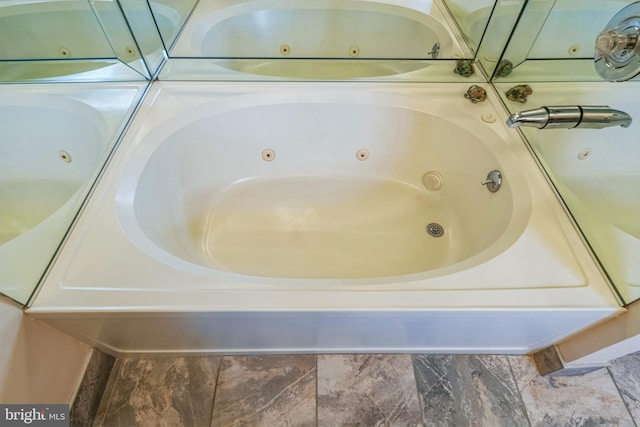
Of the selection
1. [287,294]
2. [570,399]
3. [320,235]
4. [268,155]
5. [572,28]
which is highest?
[572,28]

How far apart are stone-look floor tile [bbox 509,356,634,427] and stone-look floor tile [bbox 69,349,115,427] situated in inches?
51.7

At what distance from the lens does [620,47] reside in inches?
36.5

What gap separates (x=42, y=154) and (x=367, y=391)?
1444 millimetres

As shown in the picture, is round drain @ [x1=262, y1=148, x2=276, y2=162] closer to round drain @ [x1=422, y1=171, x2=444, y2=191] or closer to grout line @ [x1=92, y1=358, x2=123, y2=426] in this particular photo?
round drain @ [x1=422, y1=171, x2=444, y2=191]

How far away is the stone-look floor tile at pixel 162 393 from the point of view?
36.8 inches

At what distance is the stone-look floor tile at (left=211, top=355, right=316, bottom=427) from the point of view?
941 millimetres

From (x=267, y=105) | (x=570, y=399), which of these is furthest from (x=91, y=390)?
(x=570, y=399)

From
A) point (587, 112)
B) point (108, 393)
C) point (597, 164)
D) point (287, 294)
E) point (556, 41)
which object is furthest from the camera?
point (556, 41)

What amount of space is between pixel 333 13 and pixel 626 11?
1250mm

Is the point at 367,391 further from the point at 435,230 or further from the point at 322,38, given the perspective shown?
the point at 322,38

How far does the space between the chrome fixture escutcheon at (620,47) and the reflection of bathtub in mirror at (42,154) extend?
1605 millimetres

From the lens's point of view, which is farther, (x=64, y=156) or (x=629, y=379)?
(x=64, y=156)

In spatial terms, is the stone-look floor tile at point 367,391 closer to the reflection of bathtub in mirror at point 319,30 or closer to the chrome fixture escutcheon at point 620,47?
the chrome fixture escutcheon at point 620,47

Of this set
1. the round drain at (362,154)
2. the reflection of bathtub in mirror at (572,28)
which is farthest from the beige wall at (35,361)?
the reflection of bathtub in mirror at (572,28)
